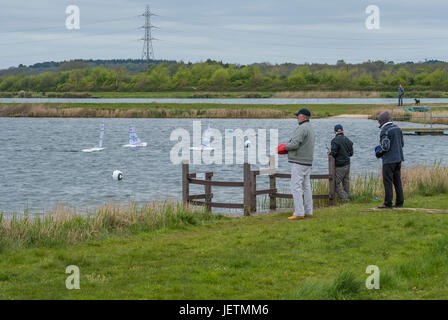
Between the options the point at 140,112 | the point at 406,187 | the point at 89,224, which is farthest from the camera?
the point at 140,112

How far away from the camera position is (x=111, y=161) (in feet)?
→ 151

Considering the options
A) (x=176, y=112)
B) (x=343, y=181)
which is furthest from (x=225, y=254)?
(x=176, y=112)

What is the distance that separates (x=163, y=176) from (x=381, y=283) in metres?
27.8

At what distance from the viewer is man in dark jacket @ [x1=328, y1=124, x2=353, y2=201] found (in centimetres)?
1772

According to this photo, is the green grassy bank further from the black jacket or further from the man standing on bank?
the man standing on bank

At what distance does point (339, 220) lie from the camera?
46.3 feet

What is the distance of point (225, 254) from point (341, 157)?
776cm

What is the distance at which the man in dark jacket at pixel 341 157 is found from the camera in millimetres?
17719

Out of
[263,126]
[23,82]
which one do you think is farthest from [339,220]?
[23,82]

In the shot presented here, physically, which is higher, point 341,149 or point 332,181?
point 341,149

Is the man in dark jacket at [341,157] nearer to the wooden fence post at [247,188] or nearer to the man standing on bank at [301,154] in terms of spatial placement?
the wooden fence post at [247,188]

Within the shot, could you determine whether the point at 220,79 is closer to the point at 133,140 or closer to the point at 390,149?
the point at 133,140

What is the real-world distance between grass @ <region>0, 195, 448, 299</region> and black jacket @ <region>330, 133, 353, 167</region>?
3.35 metres
